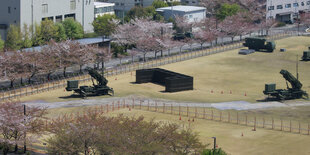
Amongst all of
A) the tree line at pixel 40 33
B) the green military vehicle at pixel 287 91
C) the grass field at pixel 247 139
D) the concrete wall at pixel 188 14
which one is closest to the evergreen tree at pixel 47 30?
the tree line at pixel 40 33

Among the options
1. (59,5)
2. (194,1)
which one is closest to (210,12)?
(194,1)

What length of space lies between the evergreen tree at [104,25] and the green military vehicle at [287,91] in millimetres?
56420

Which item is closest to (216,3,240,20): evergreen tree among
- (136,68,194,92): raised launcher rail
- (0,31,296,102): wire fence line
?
(0,31,296,102): wire fence line

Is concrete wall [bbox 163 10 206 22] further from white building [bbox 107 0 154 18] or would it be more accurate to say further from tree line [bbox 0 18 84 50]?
tree line [bbox 0 18 84 50]

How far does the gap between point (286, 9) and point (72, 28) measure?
78157 mm

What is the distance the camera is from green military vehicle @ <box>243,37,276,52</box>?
438ft

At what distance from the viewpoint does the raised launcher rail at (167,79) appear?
9762 cm

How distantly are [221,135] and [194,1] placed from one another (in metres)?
126

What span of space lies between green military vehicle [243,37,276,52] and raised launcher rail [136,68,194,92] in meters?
37.0

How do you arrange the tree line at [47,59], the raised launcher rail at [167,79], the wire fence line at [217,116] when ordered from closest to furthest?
1. the wire fence line at [217,116]
2. the raised launcher rail at [167,79]
3. the tree line at [47,59]

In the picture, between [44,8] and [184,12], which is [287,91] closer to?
[44,8]

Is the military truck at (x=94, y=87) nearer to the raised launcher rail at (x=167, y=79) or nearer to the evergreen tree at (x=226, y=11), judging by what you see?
the raised launcher rail at (x=167, y=79)

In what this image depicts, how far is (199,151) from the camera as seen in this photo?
187 feet

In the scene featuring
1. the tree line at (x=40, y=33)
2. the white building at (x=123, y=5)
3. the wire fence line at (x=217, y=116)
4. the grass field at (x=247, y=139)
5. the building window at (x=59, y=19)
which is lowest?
the grass field at (x=247, y=139)
